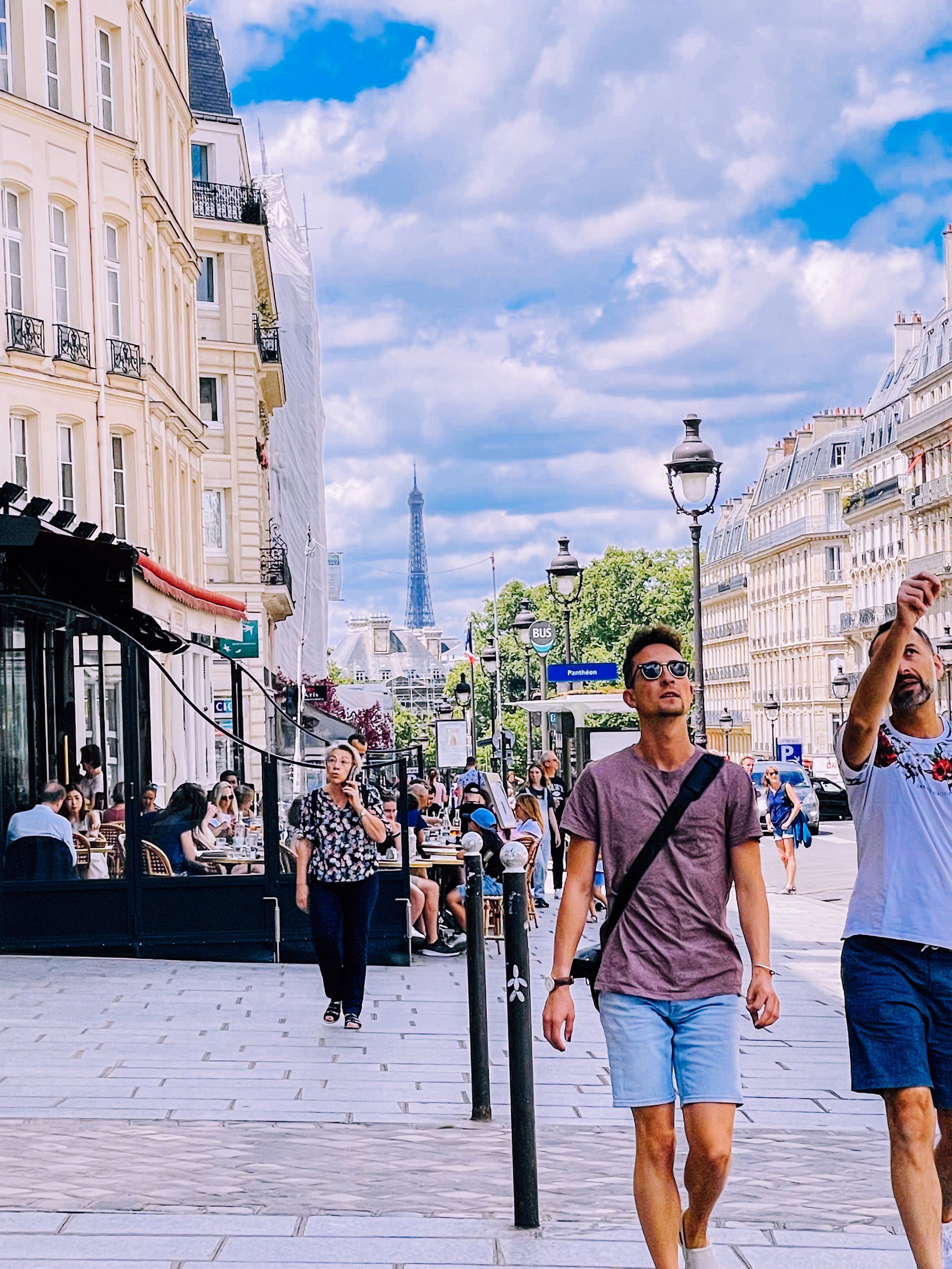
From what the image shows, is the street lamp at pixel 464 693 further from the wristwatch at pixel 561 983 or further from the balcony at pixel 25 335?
the wristwatch at pixel 561 983

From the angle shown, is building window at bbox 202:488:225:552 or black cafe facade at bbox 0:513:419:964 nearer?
black cafe facade at bbox 0:513:419:964

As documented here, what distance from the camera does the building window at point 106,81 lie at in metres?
28.9

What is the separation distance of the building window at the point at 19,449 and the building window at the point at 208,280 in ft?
71.9

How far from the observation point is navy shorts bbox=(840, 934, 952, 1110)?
212 inches

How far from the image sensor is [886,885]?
18.0 feet

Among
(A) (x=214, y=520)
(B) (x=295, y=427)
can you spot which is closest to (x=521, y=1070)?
(A) (x=214, y=520)

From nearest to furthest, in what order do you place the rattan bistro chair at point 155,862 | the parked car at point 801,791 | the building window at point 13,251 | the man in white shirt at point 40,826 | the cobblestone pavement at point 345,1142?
the cobblestone pavement at point 345,1142 < the man in white shirt at point 40,826 < the rattan bistro chair at point 155,862 < the building window at point 13,251 < the parked car at point 801,791

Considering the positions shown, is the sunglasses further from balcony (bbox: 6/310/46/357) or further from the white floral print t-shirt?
balcony (bbox: 6/310/46/357)

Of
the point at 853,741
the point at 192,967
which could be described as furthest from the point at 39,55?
A: the point at 853,741

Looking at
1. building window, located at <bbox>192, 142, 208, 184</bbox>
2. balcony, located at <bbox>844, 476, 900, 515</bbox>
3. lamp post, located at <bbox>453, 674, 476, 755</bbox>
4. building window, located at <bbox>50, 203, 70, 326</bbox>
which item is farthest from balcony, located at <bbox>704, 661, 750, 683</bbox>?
building window, located at <bbox>50, 203, 70, 326</bbox>

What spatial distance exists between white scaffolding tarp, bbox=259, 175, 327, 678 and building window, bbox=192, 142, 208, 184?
32.3 feet

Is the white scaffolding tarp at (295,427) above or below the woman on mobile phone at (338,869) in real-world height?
above

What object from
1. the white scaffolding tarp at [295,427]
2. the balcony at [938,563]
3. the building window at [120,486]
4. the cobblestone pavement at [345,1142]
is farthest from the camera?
the balcony at [938,563]

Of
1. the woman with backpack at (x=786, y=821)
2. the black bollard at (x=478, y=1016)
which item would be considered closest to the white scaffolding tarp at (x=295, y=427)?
the woman with backpack at (x=786, y=821)
